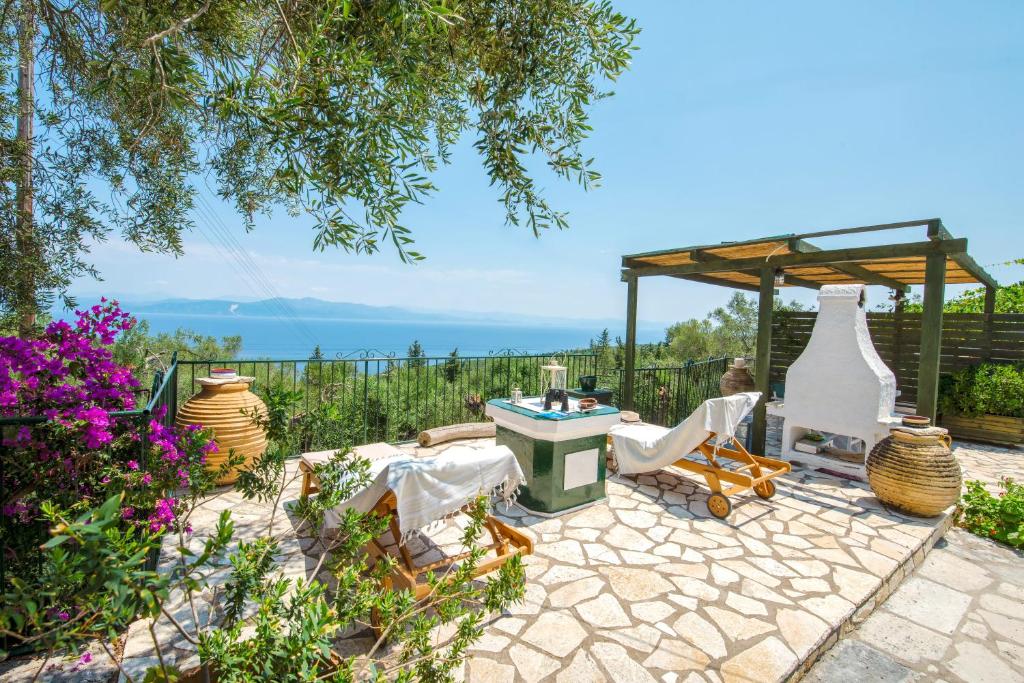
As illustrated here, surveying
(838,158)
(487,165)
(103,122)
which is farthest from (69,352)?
(838,158)

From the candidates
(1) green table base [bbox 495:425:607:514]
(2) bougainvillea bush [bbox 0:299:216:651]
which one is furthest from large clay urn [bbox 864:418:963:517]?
(2) bougainvillea bush [bbox 0:299:216:651]

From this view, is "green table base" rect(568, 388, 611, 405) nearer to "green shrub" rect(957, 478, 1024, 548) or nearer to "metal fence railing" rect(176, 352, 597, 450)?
"metal fence railing" rect(176, 352, 597, 450)

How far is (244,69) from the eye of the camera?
2387mm

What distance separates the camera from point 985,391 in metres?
7.55

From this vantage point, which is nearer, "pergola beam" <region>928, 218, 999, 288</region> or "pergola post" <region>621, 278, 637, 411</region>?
"pergola beam" <region>928, 218, 999, 288</region>

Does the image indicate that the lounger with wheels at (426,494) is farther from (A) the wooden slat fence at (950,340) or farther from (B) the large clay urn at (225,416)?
(A) the wooden slat fence at (950,340)

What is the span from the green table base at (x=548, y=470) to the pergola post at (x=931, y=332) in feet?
12.8

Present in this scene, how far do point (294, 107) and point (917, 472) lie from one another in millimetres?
5533

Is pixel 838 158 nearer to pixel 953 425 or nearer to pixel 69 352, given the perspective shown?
pixel 953 425

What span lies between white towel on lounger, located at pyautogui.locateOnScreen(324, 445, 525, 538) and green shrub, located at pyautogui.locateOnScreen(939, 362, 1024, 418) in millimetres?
8909

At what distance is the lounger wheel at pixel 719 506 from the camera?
421cm

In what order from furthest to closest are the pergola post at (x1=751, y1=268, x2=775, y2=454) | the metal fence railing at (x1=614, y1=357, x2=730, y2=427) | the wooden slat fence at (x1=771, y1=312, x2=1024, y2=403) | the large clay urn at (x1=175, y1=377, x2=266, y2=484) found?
the metal fence railing at (x1=614, y1=357, x2=730, y2=427), the wooden slat fence at (x1=771, y1=312, x2=1024, y2=403), the pergola post at (x1=751, y1=268, x2=775, y2=454), the large clay urn at (x1=175, y1=377, x2=266, y2=484)

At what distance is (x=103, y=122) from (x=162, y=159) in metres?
0.50

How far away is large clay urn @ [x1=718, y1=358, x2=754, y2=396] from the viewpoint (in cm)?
817
